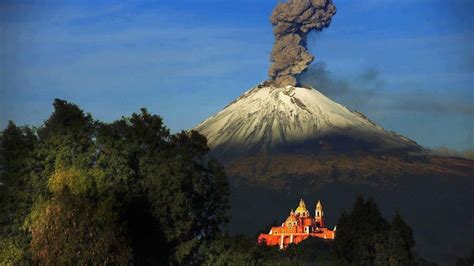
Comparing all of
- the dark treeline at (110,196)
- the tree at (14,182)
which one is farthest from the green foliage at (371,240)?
the tree at (14,182)

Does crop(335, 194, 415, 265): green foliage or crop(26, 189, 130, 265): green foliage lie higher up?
crop(335, 194, 415, 265): green foliage

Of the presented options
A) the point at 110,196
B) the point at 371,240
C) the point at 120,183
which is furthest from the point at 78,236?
the point at 371,240

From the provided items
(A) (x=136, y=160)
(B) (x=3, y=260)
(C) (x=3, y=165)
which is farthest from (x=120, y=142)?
(B) (x=3, y=260)

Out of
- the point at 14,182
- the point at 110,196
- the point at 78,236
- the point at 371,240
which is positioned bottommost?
the point at 78,236

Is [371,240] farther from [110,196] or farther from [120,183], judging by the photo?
[110,196]

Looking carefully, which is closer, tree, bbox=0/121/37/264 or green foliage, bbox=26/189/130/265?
green foliage, bbox=26/189/130/265

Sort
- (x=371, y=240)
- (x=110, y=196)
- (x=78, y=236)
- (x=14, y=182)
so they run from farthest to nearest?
(x=371, y=240) < (x=14, y=182) < (x=110, y=196) < (x=78, y=236)

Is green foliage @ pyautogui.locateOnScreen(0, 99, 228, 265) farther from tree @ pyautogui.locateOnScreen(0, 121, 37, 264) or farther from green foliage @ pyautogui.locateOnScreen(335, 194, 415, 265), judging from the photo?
green foliage @ pyautogui.locateOnScreen(335, 194, 415, 265)

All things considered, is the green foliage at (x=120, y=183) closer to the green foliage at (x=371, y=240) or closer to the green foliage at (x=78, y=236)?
the green foliage at (x=78, y=236)

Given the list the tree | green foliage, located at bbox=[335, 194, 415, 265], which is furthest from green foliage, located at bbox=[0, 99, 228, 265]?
green foliage, located at bbox=[335, 194, 415, 265]

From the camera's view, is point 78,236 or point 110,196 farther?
point 110,196
